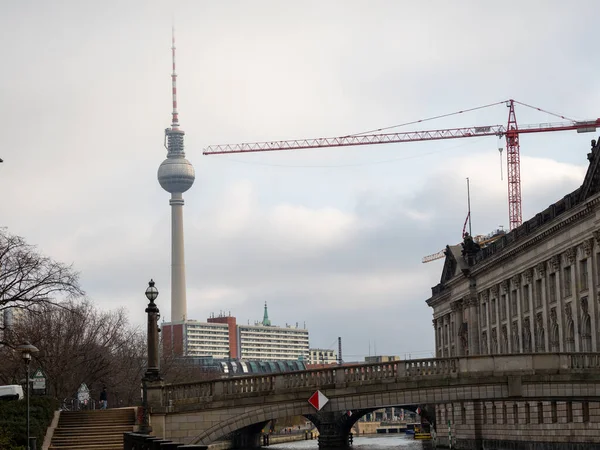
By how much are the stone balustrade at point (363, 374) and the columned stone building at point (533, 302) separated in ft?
88.5

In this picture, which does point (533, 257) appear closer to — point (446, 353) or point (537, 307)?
point (537, 307)

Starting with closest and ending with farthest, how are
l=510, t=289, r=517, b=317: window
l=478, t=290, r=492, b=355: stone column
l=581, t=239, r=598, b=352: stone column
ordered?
l=581, t=239, r=598, b=352: stone column < l=510, t=289, r=517, b=317: window < l=478, t=290, r=492, b=355: stone column

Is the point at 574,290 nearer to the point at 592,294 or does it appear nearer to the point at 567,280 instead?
the point at 567,280

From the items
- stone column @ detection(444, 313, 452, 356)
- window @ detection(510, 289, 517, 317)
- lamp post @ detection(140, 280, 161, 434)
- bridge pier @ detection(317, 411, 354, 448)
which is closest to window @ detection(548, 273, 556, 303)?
window @ detection(510, 289, 517, 317)

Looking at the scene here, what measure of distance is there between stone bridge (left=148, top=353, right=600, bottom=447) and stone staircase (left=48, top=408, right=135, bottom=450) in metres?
4.19

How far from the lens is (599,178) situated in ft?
284

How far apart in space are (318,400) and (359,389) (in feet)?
7.57

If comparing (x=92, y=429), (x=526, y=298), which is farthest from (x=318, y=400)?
(x=526, y=298)

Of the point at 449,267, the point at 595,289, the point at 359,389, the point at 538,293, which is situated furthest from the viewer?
the point at 449,267

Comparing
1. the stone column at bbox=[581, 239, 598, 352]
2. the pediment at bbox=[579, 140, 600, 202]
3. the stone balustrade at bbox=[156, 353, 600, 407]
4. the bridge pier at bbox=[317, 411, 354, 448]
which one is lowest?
the bridge pier at bbox=[317, 411, 354, 448]

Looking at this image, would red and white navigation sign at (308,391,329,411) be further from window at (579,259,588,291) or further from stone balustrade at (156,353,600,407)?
window at (579,259,588,291)

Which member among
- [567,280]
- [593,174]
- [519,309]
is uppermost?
[593,174]

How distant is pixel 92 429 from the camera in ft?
216

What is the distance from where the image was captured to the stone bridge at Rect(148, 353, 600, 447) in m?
60.2
